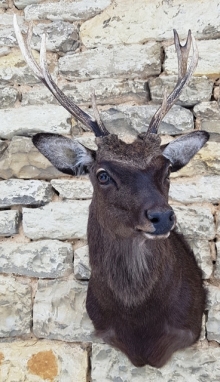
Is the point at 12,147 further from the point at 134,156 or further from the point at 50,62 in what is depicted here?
the point at 134,156

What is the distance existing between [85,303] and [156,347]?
585 mm

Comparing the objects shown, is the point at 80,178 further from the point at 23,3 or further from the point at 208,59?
the point at 23,3

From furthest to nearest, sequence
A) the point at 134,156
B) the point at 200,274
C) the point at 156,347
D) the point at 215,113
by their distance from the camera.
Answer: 1. the point at 215,113
2. the point at 200,274
3. the point at 156,347
4. the point at 134,156

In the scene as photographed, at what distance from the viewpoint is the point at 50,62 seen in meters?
3.87

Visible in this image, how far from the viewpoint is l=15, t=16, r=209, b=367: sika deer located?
111 inches

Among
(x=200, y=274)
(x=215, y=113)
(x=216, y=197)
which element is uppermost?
(x=215, y=113)

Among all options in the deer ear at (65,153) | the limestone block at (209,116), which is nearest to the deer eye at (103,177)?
the deer ear at (65,153)

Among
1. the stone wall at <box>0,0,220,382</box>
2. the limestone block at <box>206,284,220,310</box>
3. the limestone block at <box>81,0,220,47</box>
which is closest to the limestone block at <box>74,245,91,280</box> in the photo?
the stone wall at <box>0,0,220,382</box>

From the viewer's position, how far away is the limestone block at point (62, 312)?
347 centimetres

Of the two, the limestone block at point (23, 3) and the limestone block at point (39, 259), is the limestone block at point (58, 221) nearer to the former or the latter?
the limestone block at point (39, 259)

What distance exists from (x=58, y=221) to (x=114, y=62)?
1.02m

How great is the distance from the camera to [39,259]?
3.60 m

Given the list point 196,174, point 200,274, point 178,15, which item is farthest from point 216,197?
point 178,15

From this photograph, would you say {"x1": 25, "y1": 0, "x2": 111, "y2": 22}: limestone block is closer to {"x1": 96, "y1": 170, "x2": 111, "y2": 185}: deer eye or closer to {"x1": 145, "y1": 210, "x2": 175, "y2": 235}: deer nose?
{"x1": 96, "y1": 170, "x2": 111, "y2": 185}: deer eye
